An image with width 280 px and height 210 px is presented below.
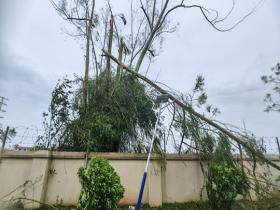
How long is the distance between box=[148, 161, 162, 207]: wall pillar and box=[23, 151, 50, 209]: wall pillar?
2427mm

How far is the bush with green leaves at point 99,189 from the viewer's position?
3801mm

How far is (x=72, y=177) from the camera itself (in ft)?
16.4

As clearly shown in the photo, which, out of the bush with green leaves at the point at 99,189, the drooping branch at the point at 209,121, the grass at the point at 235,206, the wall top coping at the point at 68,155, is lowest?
the grass at the point at 235,206

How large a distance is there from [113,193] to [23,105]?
3.48m

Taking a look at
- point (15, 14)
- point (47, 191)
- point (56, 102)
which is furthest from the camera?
point (56, 102)

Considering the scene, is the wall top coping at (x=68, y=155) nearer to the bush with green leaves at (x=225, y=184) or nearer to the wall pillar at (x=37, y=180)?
the wall pillar at (x=37, y=180)

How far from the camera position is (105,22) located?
353 inches

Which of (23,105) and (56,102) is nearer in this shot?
(23,105)

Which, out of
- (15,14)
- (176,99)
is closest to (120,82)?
(176,99)

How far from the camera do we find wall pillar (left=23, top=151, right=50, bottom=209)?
15.2ft

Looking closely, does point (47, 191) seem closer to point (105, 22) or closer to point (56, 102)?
point (56, 102)

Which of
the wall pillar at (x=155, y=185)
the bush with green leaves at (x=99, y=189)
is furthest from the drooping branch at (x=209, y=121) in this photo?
the bush with green leaves at (x=99, y=189)

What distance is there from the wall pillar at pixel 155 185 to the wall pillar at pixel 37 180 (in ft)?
7.96

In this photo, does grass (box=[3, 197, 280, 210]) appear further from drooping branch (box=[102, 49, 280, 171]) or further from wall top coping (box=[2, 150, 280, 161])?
wall top coping (box=[2, 150, 280, 161])
